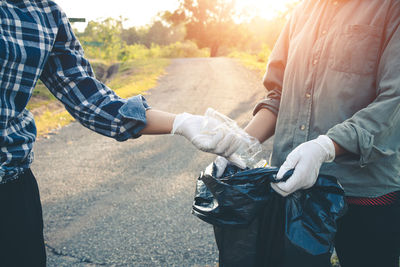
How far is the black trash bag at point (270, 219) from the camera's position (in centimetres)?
115

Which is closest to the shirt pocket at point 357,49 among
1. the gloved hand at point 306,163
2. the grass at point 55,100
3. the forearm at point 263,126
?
the gloved hand at point 306,163

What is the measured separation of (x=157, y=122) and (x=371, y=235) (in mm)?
1094

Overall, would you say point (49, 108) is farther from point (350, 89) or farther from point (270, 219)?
point (350, 89)

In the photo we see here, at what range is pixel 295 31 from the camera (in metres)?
1.49

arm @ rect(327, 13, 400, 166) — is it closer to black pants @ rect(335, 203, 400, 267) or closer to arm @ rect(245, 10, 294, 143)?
black pants @ rect(335, 203, 400, 267)

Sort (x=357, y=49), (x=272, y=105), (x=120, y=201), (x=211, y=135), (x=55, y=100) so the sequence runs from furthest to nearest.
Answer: (x=55, y=100)
(x=120, y=201)
(x=272, y=105)
(x=211, y=135)
(x=357, y=49)

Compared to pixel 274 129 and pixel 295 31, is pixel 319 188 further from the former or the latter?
pixel 295 31

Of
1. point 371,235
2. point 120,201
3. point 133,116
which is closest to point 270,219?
point 371,235

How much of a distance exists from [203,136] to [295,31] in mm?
741

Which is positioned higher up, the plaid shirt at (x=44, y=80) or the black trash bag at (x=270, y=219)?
the plaid shirt at (x=44, y=80)

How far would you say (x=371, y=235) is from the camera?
126cm

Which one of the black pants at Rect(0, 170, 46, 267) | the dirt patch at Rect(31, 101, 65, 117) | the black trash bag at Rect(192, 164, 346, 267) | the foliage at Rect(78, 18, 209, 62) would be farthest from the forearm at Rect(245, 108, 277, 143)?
the dirt patch at Rect(31, 101, 65, 117)

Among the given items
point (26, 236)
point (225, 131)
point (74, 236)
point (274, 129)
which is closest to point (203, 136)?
point (225, 131)

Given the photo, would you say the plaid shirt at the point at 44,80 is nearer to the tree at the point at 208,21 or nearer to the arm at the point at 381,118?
the arm at the point at 381,118
